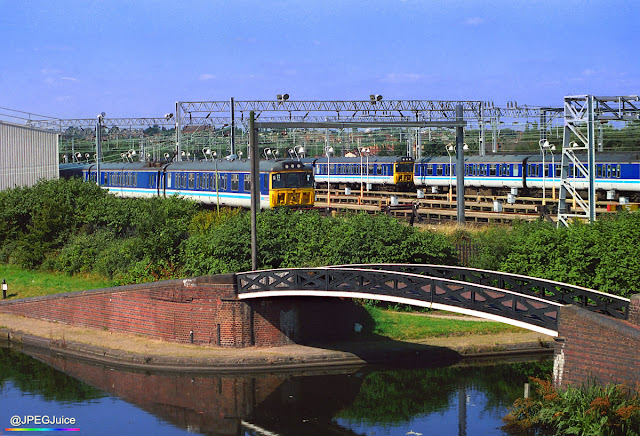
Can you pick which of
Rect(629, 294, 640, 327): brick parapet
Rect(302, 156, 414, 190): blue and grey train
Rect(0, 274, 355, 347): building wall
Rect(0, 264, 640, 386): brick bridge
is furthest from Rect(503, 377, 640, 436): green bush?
Rect(302, 156, 414, 190): blue and grey train

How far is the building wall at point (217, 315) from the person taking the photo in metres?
26.6

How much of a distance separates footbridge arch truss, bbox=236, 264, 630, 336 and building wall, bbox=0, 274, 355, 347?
834 mm

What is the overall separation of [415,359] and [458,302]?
5904mm

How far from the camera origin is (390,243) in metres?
30.5

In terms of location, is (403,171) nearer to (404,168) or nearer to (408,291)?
(404,168)

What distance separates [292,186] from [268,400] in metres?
19.9

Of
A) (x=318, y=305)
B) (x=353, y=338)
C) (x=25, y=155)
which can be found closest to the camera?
(x=318, y=305)

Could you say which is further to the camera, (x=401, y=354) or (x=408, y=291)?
(x=401, y=354)

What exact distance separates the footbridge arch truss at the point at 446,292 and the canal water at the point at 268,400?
2537 millimetres

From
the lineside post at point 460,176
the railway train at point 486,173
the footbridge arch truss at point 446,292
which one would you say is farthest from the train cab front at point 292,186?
the footbridge arch truss at point 446,292

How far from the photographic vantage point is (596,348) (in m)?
17.7

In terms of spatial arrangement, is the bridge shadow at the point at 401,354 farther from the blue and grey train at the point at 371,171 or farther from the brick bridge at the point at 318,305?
the blue and grey train at the point at 371,171

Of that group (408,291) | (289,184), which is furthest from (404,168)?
(408,291)

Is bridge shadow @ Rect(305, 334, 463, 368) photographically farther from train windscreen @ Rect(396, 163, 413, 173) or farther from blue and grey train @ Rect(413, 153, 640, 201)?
train windscreen @ Rect(396, 163, 413, 173)
